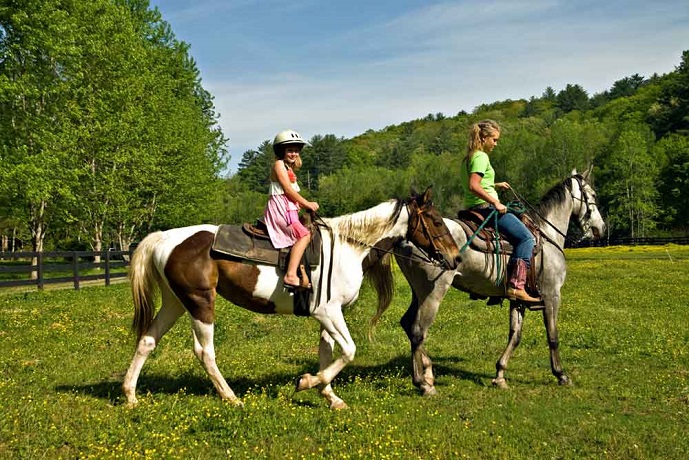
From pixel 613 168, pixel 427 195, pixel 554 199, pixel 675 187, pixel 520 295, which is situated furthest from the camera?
pixel 613 168

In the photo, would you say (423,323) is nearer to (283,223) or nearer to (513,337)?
(513,337)

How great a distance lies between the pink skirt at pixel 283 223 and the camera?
7.54 metres

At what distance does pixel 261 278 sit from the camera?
7.50 m

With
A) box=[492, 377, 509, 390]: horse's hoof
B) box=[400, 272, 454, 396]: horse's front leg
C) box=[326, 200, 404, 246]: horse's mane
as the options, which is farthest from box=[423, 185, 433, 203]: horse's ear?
box=[492, 377, 509, 390]: horse's hoof

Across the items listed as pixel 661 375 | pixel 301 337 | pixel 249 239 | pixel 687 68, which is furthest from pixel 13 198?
pixel 687 68

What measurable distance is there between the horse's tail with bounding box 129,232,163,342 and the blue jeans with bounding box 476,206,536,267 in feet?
17.6

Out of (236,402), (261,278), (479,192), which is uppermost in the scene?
(479,192)

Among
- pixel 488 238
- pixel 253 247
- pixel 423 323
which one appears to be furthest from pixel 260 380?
pixel 488 238

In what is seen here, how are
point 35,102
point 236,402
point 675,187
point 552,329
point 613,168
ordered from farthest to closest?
point 613,168, point 675,187, point 35,102, point 552,329, point 236,402

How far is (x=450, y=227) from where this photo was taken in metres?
9.08

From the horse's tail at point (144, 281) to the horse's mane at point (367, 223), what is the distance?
255cm

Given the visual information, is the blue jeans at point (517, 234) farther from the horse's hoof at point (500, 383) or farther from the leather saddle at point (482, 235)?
the horse's hoof at point (500, 383)

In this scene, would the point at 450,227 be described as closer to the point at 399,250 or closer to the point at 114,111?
the point at 399,250

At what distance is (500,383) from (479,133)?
13.5 feet
